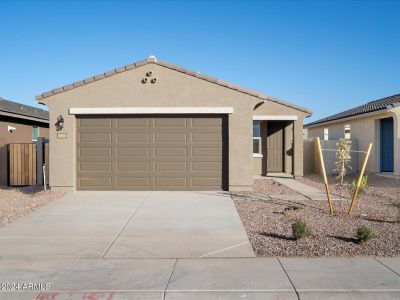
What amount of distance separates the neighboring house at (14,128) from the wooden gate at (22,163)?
0.41m

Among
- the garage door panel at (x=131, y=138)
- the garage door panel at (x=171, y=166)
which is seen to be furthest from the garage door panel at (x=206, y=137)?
the garage door panel at (x=131, y=138)

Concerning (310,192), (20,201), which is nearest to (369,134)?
(310,192)

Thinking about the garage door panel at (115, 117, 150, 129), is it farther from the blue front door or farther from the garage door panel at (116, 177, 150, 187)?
the blue front door

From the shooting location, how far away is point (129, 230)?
8.15 m

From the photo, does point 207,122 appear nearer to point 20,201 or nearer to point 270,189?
point 270,189

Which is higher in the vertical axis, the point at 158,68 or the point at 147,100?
the point at 158,68

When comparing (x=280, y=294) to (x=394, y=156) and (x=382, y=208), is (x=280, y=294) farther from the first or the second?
(x=394, y=156)

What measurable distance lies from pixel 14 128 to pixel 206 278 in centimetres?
1523

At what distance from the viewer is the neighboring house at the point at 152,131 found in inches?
503

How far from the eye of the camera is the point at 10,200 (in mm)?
12008

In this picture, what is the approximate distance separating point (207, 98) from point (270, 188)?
12.5 feet

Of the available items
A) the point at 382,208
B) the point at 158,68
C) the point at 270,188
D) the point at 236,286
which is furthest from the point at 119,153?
the point at 236,286

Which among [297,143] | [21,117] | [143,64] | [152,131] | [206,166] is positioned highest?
[143,64]

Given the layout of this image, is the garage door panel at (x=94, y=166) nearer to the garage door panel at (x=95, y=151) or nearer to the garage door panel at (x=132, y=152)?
the garage door panel at (x=95, y=151)
